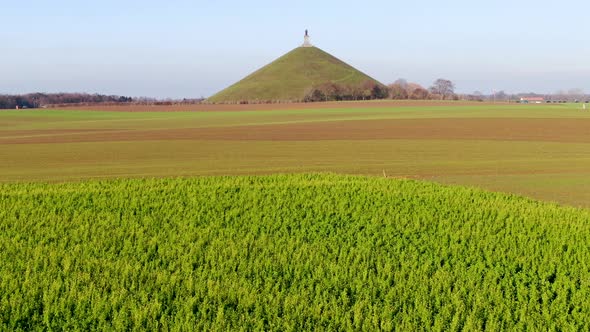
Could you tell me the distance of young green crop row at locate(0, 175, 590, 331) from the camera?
376 inches

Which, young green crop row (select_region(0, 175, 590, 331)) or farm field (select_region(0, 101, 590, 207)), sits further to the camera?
farm field (select_region(0, 101, 590, 207))

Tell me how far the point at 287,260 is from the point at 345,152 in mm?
28923

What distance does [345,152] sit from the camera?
135 feet

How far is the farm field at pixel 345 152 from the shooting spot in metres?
30.2

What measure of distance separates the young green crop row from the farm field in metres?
8.05

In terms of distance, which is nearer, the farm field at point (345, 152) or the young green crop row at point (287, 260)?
the young green crop row at point (287, 260)

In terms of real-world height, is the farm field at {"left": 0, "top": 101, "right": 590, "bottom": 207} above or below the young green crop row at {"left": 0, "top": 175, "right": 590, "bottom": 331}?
below

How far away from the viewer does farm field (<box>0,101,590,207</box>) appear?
1188 inches

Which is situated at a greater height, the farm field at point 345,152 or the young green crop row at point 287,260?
the young green crop row at point 287,260

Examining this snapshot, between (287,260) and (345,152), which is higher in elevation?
(287,260)

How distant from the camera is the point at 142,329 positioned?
8.93 metres

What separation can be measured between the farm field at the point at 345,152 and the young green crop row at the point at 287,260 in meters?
8.05

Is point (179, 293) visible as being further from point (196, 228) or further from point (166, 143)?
point (166, 143)

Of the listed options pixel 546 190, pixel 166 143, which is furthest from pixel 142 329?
pixel 166 143
